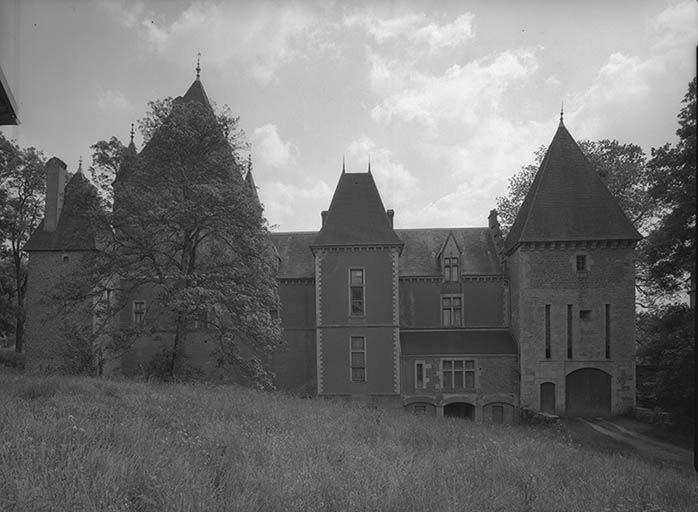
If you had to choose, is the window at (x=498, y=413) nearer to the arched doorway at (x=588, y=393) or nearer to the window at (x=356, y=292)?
the arched doorway at (x=588, y=393)

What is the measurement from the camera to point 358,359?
29766mm

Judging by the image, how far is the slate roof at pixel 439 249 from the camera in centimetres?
3294

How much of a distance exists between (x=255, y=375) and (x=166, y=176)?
8.51 meters

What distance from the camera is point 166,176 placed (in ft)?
74.2

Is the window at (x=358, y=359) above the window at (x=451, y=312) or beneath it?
beneath

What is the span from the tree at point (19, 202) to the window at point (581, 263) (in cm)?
3184

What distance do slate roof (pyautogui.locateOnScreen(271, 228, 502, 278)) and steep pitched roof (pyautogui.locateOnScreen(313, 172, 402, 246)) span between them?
9.91 feet

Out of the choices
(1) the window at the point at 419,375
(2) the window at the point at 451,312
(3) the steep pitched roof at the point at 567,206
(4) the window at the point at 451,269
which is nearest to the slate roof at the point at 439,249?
(4) the window at the point at 451,269

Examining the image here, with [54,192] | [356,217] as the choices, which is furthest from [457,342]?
[54,192]

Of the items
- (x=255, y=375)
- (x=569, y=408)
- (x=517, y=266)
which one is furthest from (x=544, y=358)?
(x=255, y=375)

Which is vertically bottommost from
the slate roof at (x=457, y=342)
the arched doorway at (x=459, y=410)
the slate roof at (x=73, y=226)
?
the arched doorway at (x=459, y=410)

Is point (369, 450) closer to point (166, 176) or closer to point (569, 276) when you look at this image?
point (166, 176)

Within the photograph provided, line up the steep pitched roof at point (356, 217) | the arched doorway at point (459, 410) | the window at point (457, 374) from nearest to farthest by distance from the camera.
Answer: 1. the window at point (457, 374)
2. the arched doorway at point (459, 410)
3. the steep pitched roof at point (356, 217)

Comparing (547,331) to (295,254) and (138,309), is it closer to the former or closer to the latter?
(295,254)
